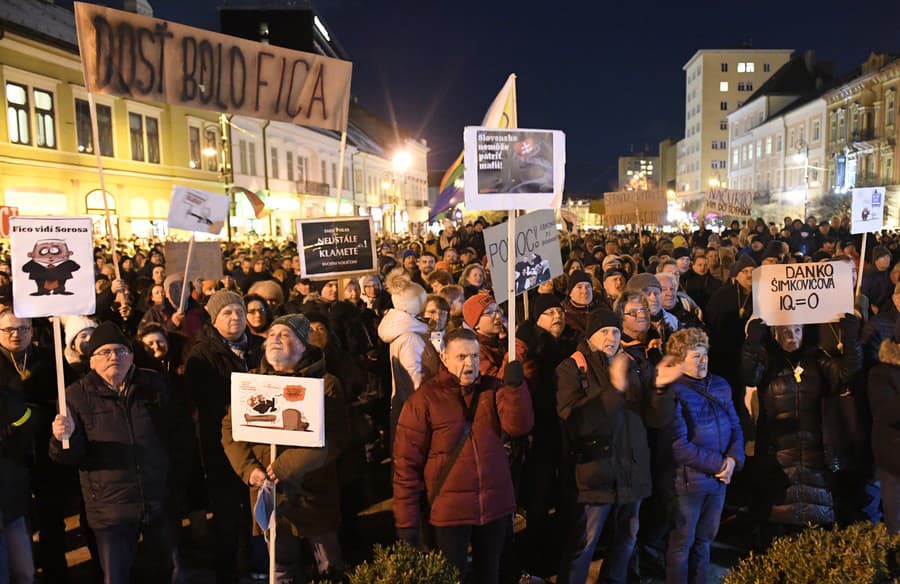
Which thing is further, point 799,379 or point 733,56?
point 733,56

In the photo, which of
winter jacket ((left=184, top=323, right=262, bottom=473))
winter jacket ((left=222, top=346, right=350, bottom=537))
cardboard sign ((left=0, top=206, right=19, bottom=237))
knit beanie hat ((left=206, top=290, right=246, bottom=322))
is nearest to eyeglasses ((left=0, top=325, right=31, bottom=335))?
winter jacket ((left=184, top=323, right=262, bottom=473))

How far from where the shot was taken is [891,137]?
43281 mm

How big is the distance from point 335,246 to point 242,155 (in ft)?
120

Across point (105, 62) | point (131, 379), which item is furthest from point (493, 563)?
point (105, 62)

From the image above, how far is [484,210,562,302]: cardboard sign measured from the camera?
5520 millimetres

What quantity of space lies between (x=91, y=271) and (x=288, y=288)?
5739 millimetres

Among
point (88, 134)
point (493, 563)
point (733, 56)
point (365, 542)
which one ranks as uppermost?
point (733, 56)

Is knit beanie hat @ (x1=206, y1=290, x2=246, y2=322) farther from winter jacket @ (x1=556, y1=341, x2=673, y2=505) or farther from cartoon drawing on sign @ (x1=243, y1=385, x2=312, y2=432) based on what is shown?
winter jacket @ (x1=556, y1=341, x2=673, y2=505)

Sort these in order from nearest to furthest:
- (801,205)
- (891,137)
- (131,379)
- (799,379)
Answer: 1. (131,379)
2. (799,379)
3. (891,137)
4. (801,205)

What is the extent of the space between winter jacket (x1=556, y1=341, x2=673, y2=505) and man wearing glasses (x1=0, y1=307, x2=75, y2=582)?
3046 millimetres

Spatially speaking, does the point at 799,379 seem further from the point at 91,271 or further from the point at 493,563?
the point at 91,271

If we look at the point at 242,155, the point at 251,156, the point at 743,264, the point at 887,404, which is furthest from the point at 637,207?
the point at 251,156

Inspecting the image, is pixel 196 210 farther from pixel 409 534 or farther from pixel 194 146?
pixel 194 146

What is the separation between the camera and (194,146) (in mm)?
35625
